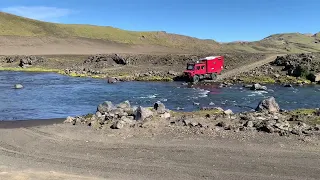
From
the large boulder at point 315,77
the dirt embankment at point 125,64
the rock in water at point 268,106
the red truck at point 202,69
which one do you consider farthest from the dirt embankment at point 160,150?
the dirt embankment at point 125,64

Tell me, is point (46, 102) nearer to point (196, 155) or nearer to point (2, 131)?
point (2, 131)

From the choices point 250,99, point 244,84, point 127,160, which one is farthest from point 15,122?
point 244,84

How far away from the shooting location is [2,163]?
1656 cm

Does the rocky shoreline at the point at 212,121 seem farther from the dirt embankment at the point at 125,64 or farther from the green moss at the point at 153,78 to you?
the dirt embankment at the point at 125,64

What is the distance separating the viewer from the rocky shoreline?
69.5 ft

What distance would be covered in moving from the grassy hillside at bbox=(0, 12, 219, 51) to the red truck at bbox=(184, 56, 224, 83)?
70687mm

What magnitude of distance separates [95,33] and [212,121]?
390 feet

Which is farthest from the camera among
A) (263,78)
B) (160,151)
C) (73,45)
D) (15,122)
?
(73,45)

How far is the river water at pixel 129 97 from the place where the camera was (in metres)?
33.6

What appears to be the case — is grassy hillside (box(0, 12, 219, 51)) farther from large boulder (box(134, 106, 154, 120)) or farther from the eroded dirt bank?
the eroded dirt bank

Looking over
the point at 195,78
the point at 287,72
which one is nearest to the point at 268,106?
the point at 195,78

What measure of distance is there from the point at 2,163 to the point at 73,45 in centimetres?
10359

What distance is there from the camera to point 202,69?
2156 inches

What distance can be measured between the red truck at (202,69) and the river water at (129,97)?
7.80 feet
